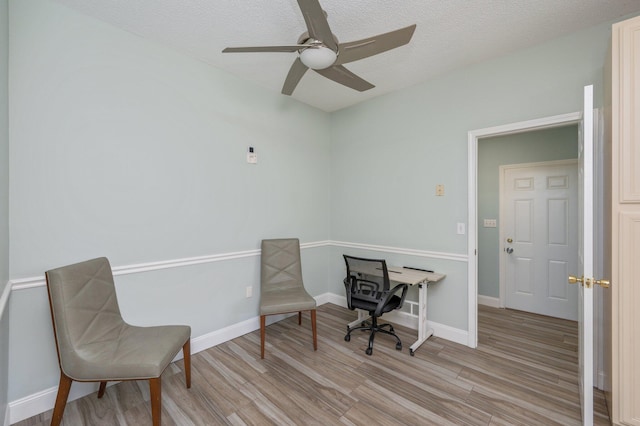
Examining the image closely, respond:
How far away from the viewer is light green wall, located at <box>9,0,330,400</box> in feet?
5.74

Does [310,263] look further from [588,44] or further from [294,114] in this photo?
[588,44]

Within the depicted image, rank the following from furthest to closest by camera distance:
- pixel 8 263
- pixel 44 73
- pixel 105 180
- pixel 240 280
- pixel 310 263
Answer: pixel 310 263 < pixel 240 280 < pixel 105 180 < pixel 44 73 < pixel 8 263

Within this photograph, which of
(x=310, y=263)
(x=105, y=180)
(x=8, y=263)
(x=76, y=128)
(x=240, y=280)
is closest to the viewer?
(x=8, y=263)

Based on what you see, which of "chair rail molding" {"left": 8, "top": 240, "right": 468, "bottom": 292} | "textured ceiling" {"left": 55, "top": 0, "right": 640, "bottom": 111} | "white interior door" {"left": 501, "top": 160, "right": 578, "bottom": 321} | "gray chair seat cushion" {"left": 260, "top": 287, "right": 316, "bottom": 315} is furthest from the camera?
"white interior door" {"left": 501, "top": 160, "right": 578, "bottom": 321}

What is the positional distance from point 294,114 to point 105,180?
218cm

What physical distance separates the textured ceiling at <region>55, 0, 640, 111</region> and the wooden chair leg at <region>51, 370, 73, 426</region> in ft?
8.07

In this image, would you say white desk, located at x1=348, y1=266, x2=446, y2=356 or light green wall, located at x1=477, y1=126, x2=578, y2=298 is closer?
white desk, located at x1=348, y1=266, x2=446, y2=356

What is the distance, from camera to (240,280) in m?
2.91

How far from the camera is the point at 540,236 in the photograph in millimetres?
3488

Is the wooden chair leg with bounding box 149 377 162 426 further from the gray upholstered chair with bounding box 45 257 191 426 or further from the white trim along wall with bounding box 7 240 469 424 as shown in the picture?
the white trim along wall with bounding box 7 240 469 424

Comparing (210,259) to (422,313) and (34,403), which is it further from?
(422,313)

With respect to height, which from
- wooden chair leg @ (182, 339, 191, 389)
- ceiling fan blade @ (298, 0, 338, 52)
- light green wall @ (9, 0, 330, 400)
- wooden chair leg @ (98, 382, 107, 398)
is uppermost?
ceiling fan blade @ (298, 0, 338, 52)

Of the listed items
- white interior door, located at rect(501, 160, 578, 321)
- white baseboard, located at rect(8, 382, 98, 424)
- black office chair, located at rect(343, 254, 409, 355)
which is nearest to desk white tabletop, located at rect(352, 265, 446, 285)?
black office chair, located at rect(343, 254, 409, 355)

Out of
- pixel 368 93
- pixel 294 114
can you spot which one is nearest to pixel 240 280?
pixel 294 114
